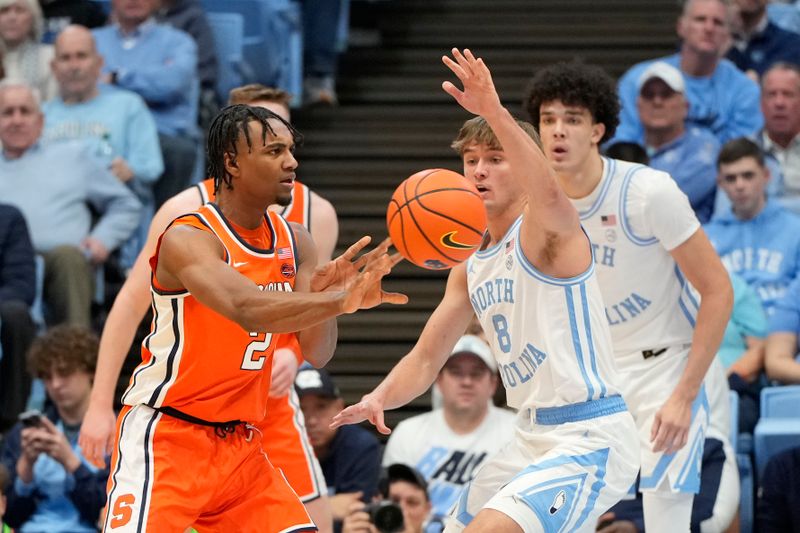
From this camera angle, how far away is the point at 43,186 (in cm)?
862

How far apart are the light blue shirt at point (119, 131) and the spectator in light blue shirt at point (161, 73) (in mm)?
195

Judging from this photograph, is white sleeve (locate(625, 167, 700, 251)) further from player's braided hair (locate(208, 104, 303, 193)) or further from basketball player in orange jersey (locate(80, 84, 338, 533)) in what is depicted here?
player's braided hair (locate(208, 104, 303, 193))

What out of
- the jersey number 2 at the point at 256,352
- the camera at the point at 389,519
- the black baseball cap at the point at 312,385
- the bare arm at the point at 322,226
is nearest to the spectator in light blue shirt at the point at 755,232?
the black baseball cap at the point at 312,385

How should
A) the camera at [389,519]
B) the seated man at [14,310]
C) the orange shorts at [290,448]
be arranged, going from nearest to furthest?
the orange shorts at [290,448] → the camera at [389,519] → the seated man at [14,310]

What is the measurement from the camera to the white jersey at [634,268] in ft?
18.9

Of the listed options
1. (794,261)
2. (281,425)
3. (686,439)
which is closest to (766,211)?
(794,261)

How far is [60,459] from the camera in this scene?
22.7 feet

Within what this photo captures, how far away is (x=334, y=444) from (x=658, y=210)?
2396mm

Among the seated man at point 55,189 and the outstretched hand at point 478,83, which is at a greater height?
the outstretched hand at point 478,83

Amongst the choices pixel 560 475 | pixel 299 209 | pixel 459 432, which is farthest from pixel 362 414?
pixel 459 432

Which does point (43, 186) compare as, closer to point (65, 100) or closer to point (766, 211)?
point (65, 100)

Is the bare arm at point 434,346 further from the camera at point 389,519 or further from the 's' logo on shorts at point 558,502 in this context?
the camera at point 389,519

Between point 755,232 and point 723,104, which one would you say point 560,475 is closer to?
point 755,232

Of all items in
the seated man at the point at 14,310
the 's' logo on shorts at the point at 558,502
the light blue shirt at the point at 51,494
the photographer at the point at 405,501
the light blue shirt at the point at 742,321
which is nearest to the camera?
the 's' logo on shorts at the point at 558,502
